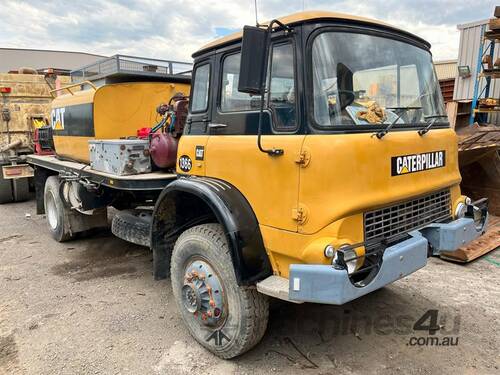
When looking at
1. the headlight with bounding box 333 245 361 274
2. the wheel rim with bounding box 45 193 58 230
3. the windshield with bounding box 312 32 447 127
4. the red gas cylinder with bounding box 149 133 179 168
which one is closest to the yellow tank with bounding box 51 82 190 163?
the red gas cylinder with bounding box 149 133 179 168

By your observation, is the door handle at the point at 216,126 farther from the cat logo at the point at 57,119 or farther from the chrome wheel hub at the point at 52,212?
the chrome wheel hub at the point at 52,212

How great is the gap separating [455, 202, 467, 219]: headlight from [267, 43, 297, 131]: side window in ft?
5.75

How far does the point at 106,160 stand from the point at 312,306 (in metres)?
2.58

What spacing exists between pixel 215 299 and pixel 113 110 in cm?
288

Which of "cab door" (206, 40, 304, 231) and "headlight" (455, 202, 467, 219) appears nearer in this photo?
"cab door" (206, 40, 304, 231)

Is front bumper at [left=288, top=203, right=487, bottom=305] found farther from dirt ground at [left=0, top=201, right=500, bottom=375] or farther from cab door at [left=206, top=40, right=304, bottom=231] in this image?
dirt ground at [left=0, top=201, right=500, bottom=375]

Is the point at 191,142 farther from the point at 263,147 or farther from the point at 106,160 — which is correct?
the point at 106,160

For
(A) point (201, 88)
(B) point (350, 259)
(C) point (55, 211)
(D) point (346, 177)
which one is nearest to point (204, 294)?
(B) point (350, 259)

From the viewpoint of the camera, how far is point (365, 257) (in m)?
2.66

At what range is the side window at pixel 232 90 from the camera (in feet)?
9.81

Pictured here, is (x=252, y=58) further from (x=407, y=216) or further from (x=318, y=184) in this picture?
(x=407, y=216)

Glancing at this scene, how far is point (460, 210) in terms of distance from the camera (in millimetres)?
3408

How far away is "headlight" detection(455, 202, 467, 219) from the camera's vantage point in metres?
3.41

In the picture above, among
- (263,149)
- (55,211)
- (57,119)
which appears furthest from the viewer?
(55,211)
